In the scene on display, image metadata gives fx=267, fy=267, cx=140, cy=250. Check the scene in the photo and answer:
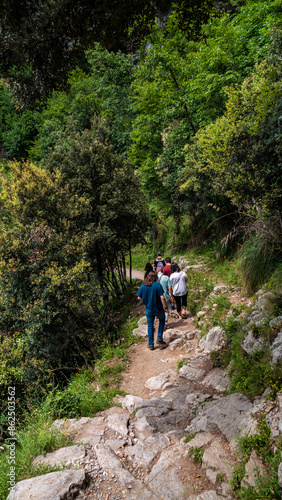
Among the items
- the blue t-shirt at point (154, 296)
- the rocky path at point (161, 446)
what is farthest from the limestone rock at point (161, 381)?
the blue t-shirt at point (154, 296)

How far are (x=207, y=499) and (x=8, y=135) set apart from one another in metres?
37.5

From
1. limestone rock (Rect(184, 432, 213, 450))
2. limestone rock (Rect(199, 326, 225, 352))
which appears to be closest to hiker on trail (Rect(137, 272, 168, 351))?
limestone rock (Rect(199, 326, 225, 352))

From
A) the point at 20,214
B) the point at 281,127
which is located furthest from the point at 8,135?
the point at 281,127

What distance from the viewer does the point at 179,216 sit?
14820 millimetres

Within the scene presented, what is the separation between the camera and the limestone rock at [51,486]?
9.67 feet

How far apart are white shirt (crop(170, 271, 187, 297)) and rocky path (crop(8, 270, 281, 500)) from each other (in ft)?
7.93

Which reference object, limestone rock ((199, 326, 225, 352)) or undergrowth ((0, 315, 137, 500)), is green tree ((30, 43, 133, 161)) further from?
limestone rock ((199, 326, 225, 352))

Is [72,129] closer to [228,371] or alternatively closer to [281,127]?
[281,127]

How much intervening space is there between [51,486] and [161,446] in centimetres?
143

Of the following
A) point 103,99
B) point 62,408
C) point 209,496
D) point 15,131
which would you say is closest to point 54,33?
point 209,496

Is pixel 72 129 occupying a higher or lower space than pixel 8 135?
lower

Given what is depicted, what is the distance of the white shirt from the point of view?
7.46 metres

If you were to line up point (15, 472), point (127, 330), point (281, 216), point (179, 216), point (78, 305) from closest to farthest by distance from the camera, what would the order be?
point (15, 472) → point (281, 216) → point (78, 305) → point (127, 330) → point (179, 216)

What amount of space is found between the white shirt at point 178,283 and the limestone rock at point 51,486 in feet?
15.8
